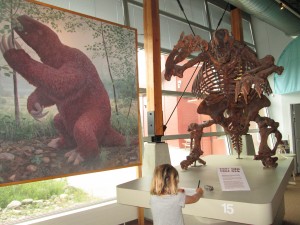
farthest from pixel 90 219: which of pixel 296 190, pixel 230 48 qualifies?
pixel 296 190

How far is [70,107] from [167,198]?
212 centimetres

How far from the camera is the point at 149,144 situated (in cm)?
408

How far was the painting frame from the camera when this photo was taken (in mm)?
3033

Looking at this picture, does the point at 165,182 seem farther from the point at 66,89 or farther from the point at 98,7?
the point at 98,7

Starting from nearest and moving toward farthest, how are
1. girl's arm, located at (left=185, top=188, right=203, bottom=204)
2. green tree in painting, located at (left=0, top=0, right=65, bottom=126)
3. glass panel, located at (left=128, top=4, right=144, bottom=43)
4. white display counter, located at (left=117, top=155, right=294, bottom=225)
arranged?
white display counter, located at (left=117, top=155, right=294, bottom=225) → girl's arm, located at (left=185, top=188, right=203, bottom=204) → green tree in painting, located at (left=0, top=0, right=65, bottom=126) → glass panel, located at (left=128, top=4, right=144, bottom=43)

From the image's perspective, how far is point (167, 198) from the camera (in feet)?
6.13

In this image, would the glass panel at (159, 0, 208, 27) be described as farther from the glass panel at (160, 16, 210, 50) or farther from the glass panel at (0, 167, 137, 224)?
the glass panel at (0, 167, 137, 224)

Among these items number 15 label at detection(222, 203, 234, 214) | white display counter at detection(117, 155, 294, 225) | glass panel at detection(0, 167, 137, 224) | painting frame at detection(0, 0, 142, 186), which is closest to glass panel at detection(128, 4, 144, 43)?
painting frame at detection(0, 0, 142, 186)

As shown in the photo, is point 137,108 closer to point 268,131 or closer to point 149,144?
point 149,144

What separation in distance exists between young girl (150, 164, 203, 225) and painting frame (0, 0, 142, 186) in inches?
71.2

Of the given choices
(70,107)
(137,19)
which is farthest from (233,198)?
(137,19)

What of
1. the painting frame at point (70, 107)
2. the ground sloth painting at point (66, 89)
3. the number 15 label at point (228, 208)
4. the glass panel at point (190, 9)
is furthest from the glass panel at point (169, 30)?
the number 15 label at point (228, 208)

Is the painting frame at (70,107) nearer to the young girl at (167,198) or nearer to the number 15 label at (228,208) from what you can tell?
the young girl at (167,198)

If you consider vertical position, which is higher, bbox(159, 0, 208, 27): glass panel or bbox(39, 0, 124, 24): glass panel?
bbox(159, 0, 208, 27): glass panel
